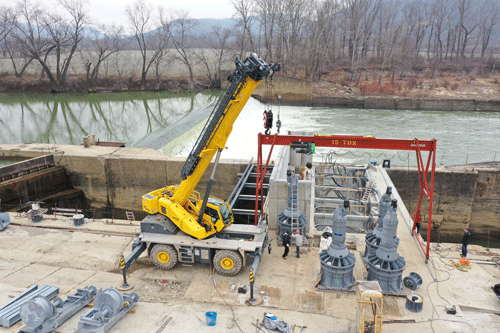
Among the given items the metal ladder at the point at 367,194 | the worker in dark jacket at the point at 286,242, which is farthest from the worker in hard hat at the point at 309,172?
the worker in dark jacket at the point at 286,242

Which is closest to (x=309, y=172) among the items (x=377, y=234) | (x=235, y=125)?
(x=377, y=234)

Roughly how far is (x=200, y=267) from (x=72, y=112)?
41.6 m

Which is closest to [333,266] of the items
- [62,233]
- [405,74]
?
[62,233]

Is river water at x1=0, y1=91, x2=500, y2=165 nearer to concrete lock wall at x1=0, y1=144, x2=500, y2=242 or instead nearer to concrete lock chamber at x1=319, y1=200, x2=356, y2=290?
concrete lock wall at x1=0, y1=144, x2=500, y2=242

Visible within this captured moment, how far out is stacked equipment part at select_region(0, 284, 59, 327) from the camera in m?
9.23

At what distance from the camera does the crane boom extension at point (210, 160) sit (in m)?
10.8

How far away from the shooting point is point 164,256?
11.9 m

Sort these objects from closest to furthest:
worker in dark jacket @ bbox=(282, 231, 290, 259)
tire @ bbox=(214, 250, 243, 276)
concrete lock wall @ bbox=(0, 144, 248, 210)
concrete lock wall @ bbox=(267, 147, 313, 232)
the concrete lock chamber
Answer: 1. the concrete lock chamber
2. tire @ bbox=(214, 250, 243, 276)
3. worker in dark jacket @ bbox=(282, 231, 290, 259)
4. concrete lock wall @ bbox=(267, 147, 313, 232)
5. concrete lock wall @ bbox=(0, 144, 248, 210)

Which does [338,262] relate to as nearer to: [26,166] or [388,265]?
[388,265]

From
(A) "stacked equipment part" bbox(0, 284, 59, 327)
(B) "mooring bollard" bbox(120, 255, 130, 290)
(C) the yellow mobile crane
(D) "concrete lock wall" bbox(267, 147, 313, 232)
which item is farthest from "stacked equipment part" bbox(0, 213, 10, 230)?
(D) "concrete lock wall" bbox(267, 147, 313, 232)

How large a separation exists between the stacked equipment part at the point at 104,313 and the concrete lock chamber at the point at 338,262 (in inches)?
225

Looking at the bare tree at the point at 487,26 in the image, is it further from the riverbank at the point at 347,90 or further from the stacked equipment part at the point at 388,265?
the stacked equipment part at the point at 388,265

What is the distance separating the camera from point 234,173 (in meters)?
22.2

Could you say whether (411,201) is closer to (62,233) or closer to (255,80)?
(255,80)
